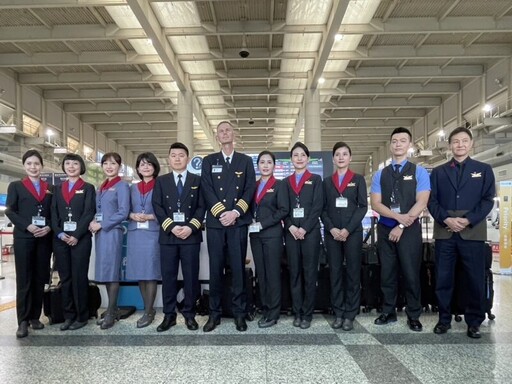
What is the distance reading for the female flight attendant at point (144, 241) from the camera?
12.1ft

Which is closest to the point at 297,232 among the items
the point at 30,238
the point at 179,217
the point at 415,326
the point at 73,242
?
the point at 179,217

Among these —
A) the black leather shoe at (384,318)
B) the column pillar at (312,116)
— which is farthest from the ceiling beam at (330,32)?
the black leather shoe at (384,318)

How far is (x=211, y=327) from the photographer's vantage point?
3.54m

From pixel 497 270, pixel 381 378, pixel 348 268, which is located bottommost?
pixel 497 270

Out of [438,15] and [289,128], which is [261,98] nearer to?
[289,128]

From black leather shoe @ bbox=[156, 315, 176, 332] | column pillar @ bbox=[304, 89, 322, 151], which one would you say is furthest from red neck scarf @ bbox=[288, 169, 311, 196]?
column pillar @ bbox=[304, 89, 322, 151]

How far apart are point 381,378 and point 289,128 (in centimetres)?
2076

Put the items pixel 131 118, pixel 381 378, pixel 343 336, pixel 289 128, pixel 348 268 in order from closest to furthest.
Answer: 1. pixel 381 378
2. pixel 343 336
3. pixel 348 268
4. pixel 131 118
5. pixel 289 128

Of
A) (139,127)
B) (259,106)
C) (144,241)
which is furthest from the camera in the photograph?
(139,127)

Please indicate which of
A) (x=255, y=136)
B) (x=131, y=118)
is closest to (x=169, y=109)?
(x=131, y=118)

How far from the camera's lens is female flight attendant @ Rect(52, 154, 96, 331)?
11.9 feet

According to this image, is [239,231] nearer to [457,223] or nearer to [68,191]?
[68,191]

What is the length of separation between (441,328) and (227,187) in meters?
2.32

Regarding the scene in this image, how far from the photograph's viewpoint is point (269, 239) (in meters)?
3.61
